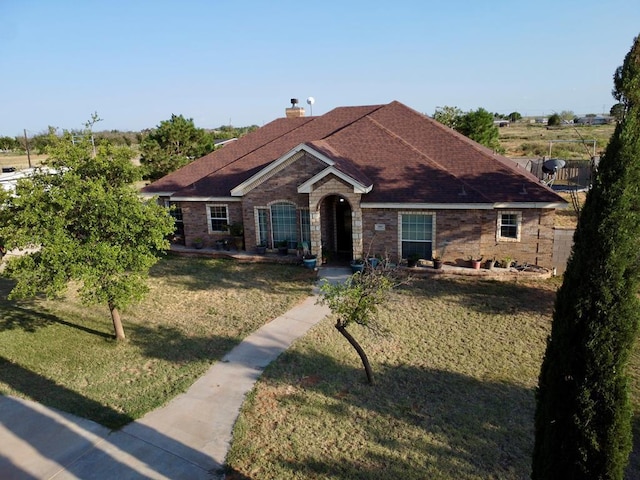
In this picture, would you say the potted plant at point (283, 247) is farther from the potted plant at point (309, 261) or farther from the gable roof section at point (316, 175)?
the gable roof section at point (316, 175)

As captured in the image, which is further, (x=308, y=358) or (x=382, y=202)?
(x=382, y=202)

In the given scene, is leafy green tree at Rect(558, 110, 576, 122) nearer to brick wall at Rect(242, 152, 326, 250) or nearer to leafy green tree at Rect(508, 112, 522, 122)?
leafy green tree at Rect(508, 112, 522, 122)

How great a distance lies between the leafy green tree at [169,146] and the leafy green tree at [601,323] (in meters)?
24.6

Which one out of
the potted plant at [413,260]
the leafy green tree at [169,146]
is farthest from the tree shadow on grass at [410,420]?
the leafy green tree at [169,146]

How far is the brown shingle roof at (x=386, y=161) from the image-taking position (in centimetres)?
1823

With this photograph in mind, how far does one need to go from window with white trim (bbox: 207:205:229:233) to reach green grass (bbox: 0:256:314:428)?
311 centimetres

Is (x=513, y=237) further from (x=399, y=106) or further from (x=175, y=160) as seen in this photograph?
(x=175, y=160)

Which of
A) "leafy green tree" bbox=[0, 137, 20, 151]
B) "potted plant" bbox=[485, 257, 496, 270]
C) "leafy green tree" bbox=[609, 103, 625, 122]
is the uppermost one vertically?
"leafy green tree" bbox=[0, 137, 20, 151]

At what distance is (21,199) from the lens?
11.3m

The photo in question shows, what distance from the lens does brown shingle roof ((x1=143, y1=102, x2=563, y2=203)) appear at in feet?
59.8

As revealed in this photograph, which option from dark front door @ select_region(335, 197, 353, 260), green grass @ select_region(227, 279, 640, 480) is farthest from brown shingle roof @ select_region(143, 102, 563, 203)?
green grass @ select_region(227, 279, 640, 480)

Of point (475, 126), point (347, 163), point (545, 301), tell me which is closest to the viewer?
point (545, 301)

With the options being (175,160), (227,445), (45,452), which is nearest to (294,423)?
(227,445)

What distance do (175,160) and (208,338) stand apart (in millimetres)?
17374
